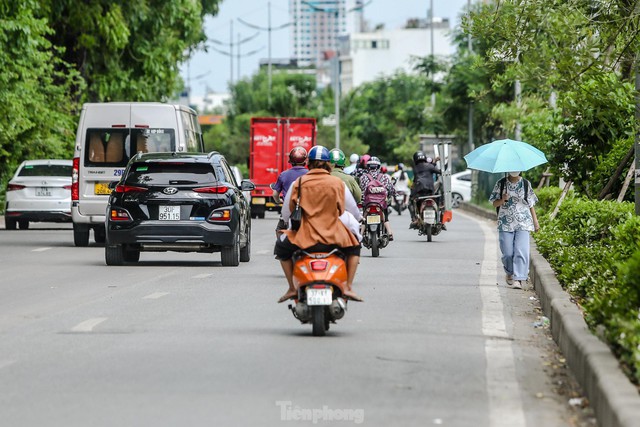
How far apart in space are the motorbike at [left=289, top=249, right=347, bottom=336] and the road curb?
5.59 ft

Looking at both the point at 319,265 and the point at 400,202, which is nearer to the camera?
the point at 319,265

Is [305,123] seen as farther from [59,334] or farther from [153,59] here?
[59,334]

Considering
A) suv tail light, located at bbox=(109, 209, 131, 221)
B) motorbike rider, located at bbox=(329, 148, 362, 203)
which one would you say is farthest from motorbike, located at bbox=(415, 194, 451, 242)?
motorbike rider, located at bbox=(329, 148, 362, 203)

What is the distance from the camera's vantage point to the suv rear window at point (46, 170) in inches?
1330

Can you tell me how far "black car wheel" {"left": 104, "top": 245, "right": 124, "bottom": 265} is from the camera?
20828 mm

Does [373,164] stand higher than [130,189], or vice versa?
[373,164]

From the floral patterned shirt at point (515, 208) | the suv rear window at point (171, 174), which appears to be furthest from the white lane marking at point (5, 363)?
the suv rear window at point (171, 174)

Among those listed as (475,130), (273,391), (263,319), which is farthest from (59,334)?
(475,130)

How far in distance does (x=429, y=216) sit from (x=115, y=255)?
877 centimetres

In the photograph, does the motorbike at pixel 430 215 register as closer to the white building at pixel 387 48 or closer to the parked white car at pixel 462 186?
the parked white car at pixel 462 186

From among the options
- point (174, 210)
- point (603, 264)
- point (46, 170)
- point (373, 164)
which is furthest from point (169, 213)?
point (46, 170)

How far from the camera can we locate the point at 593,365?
854 centimetres

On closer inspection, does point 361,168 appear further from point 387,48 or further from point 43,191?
point 387,48

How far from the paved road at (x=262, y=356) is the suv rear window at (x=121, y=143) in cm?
753
